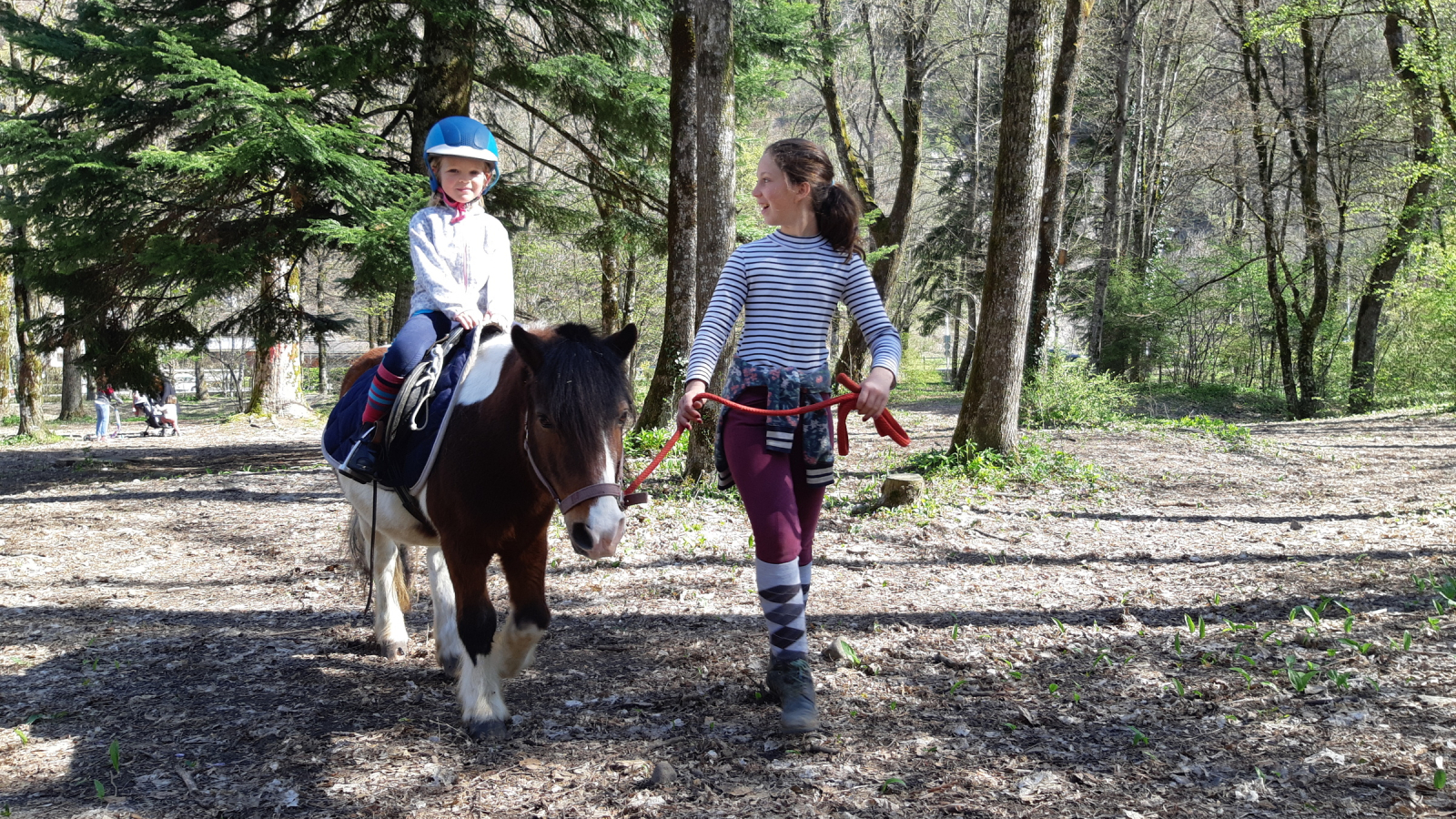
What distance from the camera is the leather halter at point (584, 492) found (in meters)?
2.59

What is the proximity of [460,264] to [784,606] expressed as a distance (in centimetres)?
207

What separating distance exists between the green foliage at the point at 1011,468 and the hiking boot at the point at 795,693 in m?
5.42

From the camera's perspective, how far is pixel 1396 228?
17672 mm

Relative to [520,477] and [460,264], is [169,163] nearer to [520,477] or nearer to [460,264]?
[460,264]

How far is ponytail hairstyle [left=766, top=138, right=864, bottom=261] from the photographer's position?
10.1ft

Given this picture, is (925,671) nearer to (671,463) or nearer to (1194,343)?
(671,463)

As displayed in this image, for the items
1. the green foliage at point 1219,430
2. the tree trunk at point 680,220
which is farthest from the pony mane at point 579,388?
the green foliage at point 1219,430

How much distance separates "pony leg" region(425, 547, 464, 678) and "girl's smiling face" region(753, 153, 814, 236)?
2174 millimetres

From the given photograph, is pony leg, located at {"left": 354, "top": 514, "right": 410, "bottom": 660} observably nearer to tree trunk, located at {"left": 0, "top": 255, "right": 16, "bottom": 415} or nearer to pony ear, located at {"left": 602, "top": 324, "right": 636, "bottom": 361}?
pony ear, located at {"left": 602, "top": 324, "right": 636, "bottom": 361}

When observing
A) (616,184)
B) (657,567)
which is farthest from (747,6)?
(657,567)

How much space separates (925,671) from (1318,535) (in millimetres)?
4142

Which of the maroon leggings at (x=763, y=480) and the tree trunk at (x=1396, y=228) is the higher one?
the tree trunk at (x=1396, y=228)

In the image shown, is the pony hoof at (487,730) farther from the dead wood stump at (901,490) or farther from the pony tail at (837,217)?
the dead wood stump at (901,490)

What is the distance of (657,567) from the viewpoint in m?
5.83
